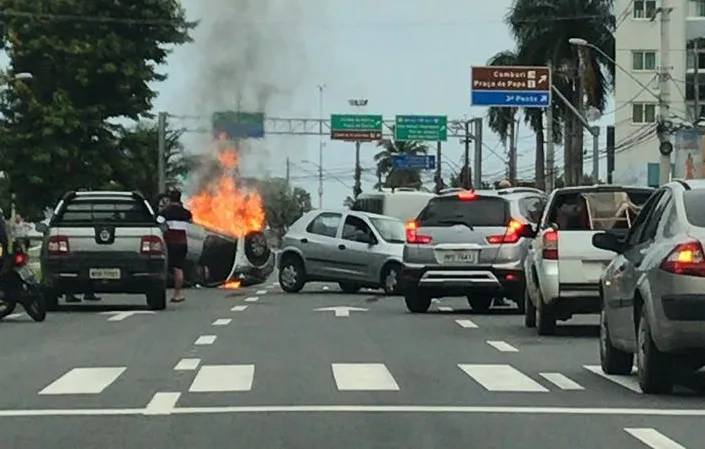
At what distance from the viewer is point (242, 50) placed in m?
45.5

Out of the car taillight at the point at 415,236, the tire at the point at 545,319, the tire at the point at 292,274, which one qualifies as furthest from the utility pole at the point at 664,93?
the tire at the point at 545,319

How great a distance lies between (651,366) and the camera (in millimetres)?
11789

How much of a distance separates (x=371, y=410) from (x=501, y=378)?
2.49m

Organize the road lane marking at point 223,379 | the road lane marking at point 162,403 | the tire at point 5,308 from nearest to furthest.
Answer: the road lane marking at point 162,403 → the road lane marking at point 223,379 → the tire at point 5,308

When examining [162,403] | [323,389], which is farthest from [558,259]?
[162,403]

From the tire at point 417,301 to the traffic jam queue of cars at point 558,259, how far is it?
0.02m

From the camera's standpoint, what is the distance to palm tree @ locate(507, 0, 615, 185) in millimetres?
66812

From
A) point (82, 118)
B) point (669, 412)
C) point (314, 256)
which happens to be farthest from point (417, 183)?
point (669, 412)

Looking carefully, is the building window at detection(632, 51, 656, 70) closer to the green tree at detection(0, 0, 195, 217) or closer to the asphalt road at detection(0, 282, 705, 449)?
the green tree at detection(0, 0, 195, 217)

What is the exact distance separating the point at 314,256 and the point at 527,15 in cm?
3922

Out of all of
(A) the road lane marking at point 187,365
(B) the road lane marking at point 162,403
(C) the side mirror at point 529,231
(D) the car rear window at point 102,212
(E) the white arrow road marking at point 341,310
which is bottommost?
(E) the white arrow road marking at point 341,310

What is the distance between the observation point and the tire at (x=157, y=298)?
23531 millimetres

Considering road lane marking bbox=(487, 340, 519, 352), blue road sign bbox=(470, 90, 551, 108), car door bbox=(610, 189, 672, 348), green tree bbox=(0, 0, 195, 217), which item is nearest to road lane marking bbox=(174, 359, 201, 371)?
road lane marking bbox=(487, 340, 519, 352)

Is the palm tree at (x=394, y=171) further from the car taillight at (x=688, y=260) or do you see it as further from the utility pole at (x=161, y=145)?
the car taillight at (x=688, y=260)
